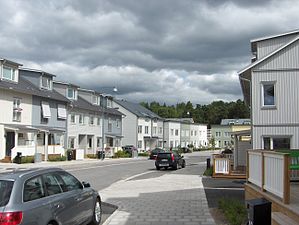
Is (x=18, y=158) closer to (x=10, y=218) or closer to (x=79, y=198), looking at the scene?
(x=79, y=198)

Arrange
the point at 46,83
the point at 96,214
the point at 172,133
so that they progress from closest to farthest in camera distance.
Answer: the point at 96,214 < the point at 46,83 < the point at 172,133

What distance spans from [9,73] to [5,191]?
35.2 meters

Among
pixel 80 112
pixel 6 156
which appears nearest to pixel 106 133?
pixel 80 112

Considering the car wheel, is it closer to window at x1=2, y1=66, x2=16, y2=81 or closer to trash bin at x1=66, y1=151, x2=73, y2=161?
window at x1=2, y1=66, x2=16, y2=81

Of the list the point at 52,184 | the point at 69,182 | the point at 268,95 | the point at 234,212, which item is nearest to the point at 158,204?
the point at 234,212

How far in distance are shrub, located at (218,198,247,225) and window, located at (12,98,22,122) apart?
31.0 meters

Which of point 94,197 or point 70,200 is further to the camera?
point 94,197

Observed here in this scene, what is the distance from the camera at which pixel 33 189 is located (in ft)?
23.1

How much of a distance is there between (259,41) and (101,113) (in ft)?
130

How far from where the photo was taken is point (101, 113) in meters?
61.2

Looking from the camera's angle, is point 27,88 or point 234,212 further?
point 27,88

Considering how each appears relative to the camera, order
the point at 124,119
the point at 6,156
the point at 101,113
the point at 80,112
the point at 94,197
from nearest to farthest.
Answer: the point at 94,197
the point at 6,156
the point at 80,112
the point at 101,113
the point at 124,119

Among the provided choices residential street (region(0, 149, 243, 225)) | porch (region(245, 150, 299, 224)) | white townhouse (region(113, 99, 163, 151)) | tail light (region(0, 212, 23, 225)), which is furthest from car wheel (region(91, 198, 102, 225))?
white townhouse (region(113, 99, 163, 151))

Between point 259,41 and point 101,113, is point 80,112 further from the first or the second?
point 259,41
